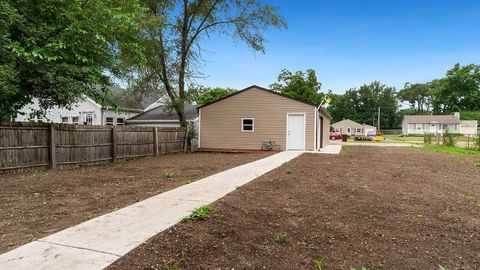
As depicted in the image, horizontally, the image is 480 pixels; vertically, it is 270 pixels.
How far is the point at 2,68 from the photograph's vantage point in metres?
8.19

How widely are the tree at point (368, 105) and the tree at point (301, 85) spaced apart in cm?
3189

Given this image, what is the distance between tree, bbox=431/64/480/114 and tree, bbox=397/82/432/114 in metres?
10.5

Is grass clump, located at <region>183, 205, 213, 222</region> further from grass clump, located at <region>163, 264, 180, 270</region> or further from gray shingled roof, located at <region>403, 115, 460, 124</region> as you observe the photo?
gray shingled roof, located at <region>403, 115, 460, 124</region>

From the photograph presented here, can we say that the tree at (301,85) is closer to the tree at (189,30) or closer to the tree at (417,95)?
the tree at (189,30)

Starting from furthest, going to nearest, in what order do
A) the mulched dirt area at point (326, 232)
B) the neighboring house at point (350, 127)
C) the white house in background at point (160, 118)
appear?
the neighboring house at point (350, 127) < the white house in background at point (160, 118) < the mulched dirt area at point (326, 232)

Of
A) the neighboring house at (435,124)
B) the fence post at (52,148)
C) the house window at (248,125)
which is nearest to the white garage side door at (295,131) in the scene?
the house window at (248,125)

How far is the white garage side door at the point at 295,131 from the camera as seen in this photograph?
1839 cm

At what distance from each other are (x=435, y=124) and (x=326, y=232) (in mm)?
74928

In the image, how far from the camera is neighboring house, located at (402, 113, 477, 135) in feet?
213

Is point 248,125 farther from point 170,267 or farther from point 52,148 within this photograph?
point 170,267

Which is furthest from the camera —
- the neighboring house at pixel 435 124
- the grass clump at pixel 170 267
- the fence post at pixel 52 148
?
the neighboring house at pixel 435 124


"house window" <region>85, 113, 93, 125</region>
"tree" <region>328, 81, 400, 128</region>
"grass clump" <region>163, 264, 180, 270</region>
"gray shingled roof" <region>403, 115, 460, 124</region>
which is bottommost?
"grass clump" <region>163, 264, 180, 270</region>

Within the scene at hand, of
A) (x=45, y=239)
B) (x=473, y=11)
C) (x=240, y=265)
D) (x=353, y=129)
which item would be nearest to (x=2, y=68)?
(x=45, y=239)

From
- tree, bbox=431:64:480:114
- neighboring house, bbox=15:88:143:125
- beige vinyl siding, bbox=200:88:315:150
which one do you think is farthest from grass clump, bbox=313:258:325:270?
tree, bbox=431:64:480:114
